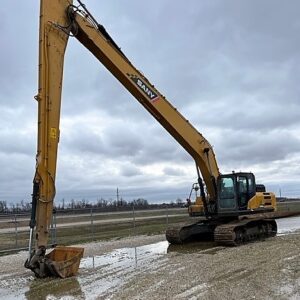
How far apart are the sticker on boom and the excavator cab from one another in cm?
400

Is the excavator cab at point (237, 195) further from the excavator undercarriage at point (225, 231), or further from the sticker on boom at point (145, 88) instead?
the sticker on boom at point (145, 88)

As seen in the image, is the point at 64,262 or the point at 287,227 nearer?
the point at 64,262

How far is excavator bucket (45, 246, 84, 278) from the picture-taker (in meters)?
10.6

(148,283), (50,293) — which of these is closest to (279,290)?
(148,283)

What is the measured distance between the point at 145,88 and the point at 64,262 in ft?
20.0

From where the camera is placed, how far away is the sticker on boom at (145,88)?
14.4m

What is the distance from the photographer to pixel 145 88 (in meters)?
14.8

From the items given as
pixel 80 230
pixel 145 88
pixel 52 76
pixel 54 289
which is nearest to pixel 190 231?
pixel 145 88

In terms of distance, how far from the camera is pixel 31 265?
10.5m

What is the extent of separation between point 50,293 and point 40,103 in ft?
13.3

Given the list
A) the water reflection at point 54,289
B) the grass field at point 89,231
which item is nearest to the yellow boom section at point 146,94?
the water reflection at point 54,289

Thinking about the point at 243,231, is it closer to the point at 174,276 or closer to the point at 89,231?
the point at 174,276

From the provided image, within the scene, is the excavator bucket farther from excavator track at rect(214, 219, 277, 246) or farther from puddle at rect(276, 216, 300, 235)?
puddle at rect(276, 216, 300, 235)

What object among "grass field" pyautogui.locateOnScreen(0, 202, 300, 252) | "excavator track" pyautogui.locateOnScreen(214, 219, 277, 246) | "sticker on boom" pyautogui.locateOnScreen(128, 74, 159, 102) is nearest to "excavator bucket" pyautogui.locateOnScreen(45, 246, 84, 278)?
"sticker on boom" pyautogui.locateOnScreen(128, 74, 159, 102)
